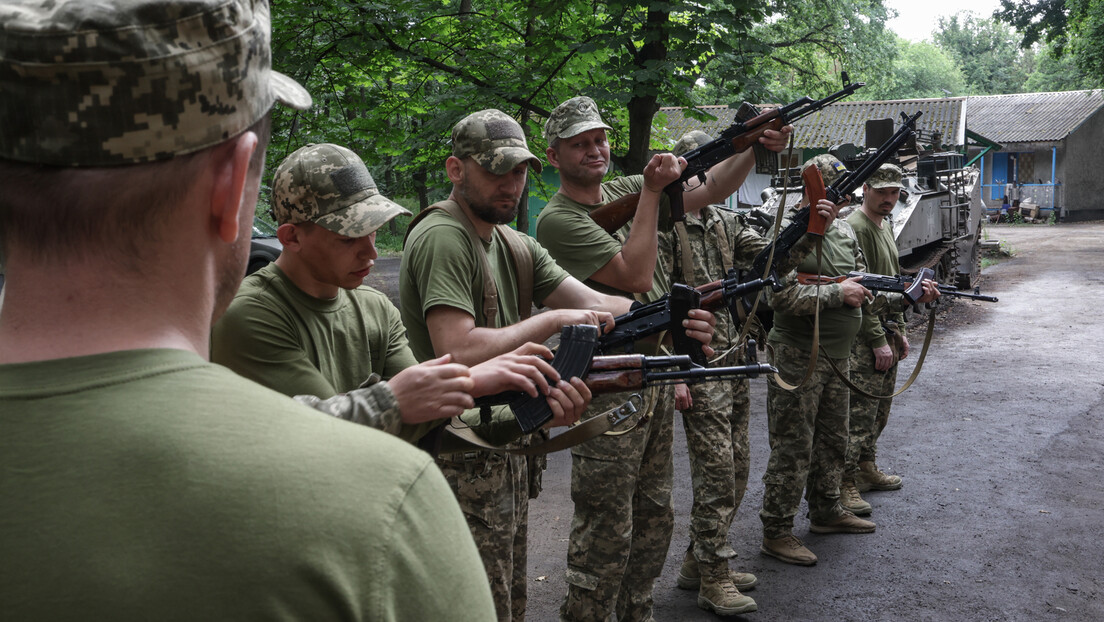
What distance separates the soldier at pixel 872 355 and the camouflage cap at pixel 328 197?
4702 millimetres

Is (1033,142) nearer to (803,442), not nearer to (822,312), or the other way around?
(822,312)

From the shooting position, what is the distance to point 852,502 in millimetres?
6391

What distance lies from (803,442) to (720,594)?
51.0 inches

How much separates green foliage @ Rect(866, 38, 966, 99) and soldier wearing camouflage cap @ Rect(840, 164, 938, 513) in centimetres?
5043

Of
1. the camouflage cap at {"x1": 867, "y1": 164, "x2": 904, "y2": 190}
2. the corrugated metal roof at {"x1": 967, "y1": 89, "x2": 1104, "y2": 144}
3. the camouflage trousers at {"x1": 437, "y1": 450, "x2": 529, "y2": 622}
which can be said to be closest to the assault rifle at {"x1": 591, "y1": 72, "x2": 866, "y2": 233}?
the camouflage trousers at {"x1": 437, "y1": 450, "x2": 529, "y2": 622}

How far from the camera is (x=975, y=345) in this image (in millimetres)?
12477

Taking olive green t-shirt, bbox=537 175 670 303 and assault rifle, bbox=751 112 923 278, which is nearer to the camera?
olive green t-shirt, bbox=537 175 670 303

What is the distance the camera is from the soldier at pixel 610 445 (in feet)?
13.4

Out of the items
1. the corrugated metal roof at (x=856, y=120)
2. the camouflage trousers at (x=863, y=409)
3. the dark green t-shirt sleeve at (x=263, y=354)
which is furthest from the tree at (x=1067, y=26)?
the dark green t-shirt sleeve at (x=263, y=354)

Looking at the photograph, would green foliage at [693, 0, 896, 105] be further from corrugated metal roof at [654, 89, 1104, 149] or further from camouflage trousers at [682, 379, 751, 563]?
camouflage trousers at [682, 379, 751, 563]

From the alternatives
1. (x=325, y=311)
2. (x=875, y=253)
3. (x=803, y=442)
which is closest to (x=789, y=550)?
(x=803, y=442)

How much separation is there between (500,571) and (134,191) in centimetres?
265

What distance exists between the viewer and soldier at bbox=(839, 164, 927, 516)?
660 cm

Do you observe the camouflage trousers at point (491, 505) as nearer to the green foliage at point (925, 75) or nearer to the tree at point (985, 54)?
the green foliage at point (925, 75)
